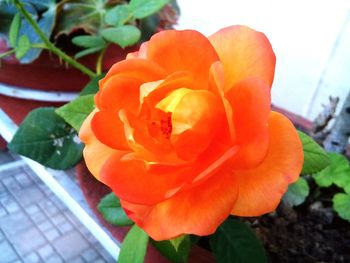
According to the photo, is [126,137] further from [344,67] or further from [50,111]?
[344,67]

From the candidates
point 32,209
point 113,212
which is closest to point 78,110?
point 113,212

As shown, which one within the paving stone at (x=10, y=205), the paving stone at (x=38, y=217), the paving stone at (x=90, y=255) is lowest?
the paving stone at (x=10, y=205)

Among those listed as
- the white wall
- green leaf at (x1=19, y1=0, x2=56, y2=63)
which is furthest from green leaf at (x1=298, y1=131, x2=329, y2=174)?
the white wall

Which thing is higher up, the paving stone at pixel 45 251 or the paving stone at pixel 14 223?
the paving stone at pixel 45 251

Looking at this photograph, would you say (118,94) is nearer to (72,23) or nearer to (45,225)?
(72,23)

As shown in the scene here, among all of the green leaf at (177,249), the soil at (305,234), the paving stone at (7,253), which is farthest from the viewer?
the paving stone at (7,253)

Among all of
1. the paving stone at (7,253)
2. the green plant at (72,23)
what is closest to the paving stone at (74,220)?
the paving stone at (7,253)

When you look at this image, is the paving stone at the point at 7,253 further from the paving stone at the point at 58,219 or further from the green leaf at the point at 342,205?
the green leaf at the point at 342,205

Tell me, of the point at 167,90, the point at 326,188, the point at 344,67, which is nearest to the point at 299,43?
the point at 344,67
